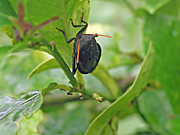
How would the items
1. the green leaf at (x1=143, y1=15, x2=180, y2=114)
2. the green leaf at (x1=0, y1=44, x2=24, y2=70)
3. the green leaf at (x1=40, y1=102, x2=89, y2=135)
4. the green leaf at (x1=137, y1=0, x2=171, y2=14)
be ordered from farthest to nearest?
the green leaf at (x1=137, y1=0, x2=171, y2=14)
the green leaf at (x1=143, y1=15, x2=180, y2=114)
the green leaf at (x1=40, y1=102, x2=89, y2=135)
the green leaf at (x1=0, y1=44, x2=24, y2=70)

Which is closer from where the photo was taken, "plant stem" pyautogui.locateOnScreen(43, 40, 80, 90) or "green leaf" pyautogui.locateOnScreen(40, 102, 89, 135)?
"plant stem" pyautogui.locateOnScreen(43, 40, 80, 90)

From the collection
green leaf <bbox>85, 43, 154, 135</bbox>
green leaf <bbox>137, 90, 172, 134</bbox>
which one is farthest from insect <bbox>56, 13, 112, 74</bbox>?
green leaf <bbox>137, 90, 172, 134</bbox>

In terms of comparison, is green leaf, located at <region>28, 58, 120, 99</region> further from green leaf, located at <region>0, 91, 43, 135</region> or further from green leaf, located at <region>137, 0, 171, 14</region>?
green leaf, located at <region>137, 0, 171, 14</region>

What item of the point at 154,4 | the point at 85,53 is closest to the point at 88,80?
the point at 85,53

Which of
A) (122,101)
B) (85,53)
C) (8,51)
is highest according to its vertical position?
(8,51)

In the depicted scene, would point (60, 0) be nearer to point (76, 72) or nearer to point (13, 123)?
point (76, 72)

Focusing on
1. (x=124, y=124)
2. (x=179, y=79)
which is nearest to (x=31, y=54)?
(x=179, y=79)

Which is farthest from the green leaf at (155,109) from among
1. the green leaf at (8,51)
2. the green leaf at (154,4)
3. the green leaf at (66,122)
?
the green leaf at (8,51)

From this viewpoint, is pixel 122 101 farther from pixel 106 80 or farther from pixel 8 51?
pixel 8 51
